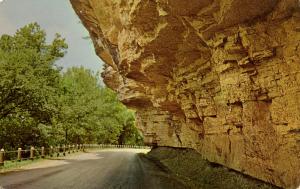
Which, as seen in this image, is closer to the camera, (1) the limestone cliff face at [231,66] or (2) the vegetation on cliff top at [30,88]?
(1) the limestone cliff face at [231,66]

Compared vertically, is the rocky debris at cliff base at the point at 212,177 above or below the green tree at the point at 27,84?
below

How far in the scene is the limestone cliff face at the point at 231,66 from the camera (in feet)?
32.2

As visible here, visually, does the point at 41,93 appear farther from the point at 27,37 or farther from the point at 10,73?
the point at 27,37

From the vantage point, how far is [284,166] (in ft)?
33.0

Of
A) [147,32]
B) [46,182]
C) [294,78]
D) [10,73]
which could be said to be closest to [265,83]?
[294,78]

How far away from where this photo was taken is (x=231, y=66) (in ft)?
40.4

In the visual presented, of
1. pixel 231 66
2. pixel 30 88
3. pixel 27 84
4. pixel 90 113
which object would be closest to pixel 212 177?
pixel 231 66

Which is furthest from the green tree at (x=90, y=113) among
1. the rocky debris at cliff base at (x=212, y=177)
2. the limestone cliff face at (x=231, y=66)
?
the limestone cliff face at (x=231, y=66)

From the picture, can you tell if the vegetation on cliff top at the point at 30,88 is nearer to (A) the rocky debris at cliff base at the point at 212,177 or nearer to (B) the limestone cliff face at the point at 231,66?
(B) the limestone cliff face at the point at 231,66

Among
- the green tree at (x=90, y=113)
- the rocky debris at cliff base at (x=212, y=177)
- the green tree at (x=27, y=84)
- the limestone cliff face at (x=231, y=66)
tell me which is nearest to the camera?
the limestone cliff face at (x=231, y=66)

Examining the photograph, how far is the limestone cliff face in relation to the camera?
32.2 feet

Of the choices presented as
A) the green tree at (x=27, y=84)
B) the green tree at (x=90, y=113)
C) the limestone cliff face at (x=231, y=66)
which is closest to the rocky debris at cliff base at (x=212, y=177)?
the limestone cliff face at (x=231, y=66)

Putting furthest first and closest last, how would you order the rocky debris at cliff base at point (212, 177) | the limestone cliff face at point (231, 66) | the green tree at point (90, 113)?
1. the green tree at point (90, 113)
2. the rocky debris at cliff base at point (212, 177)
3. the limestone cliff face at point (231, 66)

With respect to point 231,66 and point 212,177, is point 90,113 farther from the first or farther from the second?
point 231,66
